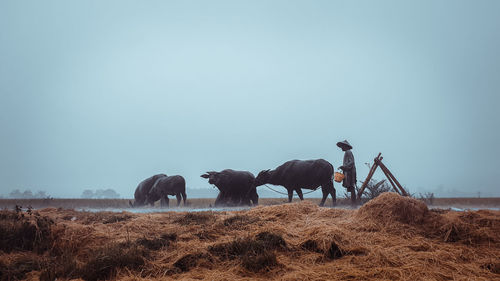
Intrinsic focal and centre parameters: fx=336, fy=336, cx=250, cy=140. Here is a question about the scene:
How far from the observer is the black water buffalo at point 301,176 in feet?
49.6

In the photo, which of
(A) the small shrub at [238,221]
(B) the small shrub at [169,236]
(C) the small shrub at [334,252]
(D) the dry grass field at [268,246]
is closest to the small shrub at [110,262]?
(D) the dry grass field at [268,246]

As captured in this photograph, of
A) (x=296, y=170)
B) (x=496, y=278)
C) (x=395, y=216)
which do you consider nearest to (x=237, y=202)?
(x=296, y=170)

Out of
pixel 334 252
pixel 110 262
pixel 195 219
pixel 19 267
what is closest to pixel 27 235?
pixel 19 267

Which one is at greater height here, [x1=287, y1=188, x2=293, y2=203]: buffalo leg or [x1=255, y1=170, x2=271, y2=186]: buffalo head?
[x1=255, y1=170, x2=271, y2=186]: buffalo head

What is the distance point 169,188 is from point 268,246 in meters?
13.4

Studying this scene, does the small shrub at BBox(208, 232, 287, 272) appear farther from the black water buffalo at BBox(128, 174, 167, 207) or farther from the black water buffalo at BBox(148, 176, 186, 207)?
the black water buffalo at BBox(128, 174, 167, 207)

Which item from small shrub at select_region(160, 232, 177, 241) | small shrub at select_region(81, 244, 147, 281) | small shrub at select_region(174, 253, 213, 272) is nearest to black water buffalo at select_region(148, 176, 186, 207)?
small shrub at select_region(160, 232, 177, 241)

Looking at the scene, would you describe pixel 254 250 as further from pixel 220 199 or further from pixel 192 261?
pixel 220 199

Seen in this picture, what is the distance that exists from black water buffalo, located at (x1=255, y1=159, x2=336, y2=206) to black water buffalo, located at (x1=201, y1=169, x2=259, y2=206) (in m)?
0.64

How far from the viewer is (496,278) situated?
4.31m

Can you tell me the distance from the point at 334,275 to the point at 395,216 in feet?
10.5

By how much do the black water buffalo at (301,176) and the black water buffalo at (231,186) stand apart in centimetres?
64

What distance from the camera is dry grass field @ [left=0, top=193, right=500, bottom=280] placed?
183 inches

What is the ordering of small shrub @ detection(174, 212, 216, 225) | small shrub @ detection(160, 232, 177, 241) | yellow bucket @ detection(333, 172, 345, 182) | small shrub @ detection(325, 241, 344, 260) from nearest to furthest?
small shrub @ detection(325, 241, 344, 260)
small shrub @ detection(160, 232, 177, 241)
small shrub @ detection(174, 212, 216, 225)
yellow bucket @ detection(333, 172, 345, 182)
